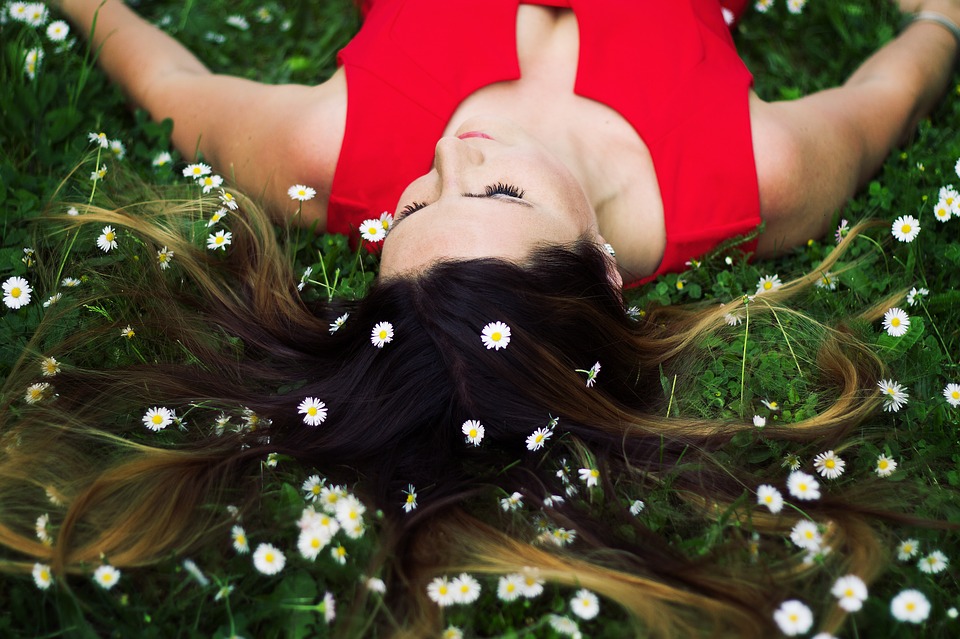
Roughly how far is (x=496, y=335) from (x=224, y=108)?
172 centimetres

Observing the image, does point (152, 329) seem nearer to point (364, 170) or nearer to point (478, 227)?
point (364, 170)

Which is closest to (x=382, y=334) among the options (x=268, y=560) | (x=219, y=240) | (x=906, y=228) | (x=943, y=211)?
(x=268, y=560)

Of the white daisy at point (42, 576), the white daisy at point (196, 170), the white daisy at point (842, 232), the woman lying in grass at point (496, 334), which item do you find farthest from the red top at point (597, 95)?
the white daisy at point (42, 576)

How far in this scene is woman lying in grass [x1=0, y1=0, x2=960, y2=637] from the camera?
7.32 feet

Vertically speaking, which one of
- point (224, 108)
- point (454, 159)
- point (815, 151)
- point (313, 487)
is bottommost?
point (313, 487)

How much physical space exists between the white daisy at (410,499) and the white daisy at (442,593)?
0.26m

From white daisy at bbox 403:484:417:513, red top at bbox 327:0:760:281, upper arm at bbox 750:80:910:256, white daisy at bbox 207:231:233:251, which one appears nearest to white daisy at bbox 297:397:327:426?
white daisy at bbox 403:484:417:513

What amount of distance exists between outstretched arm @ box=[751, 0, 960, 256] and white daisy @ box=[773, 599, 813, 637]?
65.5 inches

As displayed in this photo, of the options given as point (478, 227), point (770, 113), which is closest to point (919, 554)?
point (478, 227)

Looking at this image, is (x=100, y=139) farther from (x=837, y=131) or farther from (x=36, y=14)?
(x=837, y=131)

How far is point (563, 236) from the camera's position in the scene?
Result: 2643 mm

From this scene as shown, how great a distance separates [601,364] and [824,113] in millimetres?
1535

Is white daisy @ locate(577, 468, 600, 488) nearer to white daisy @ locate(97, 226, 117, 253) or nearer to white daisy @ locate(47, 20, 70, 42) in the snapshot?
white daisy @ locate(97, 226, 117, 253)

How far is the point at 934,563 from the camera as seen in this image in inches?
87.0
